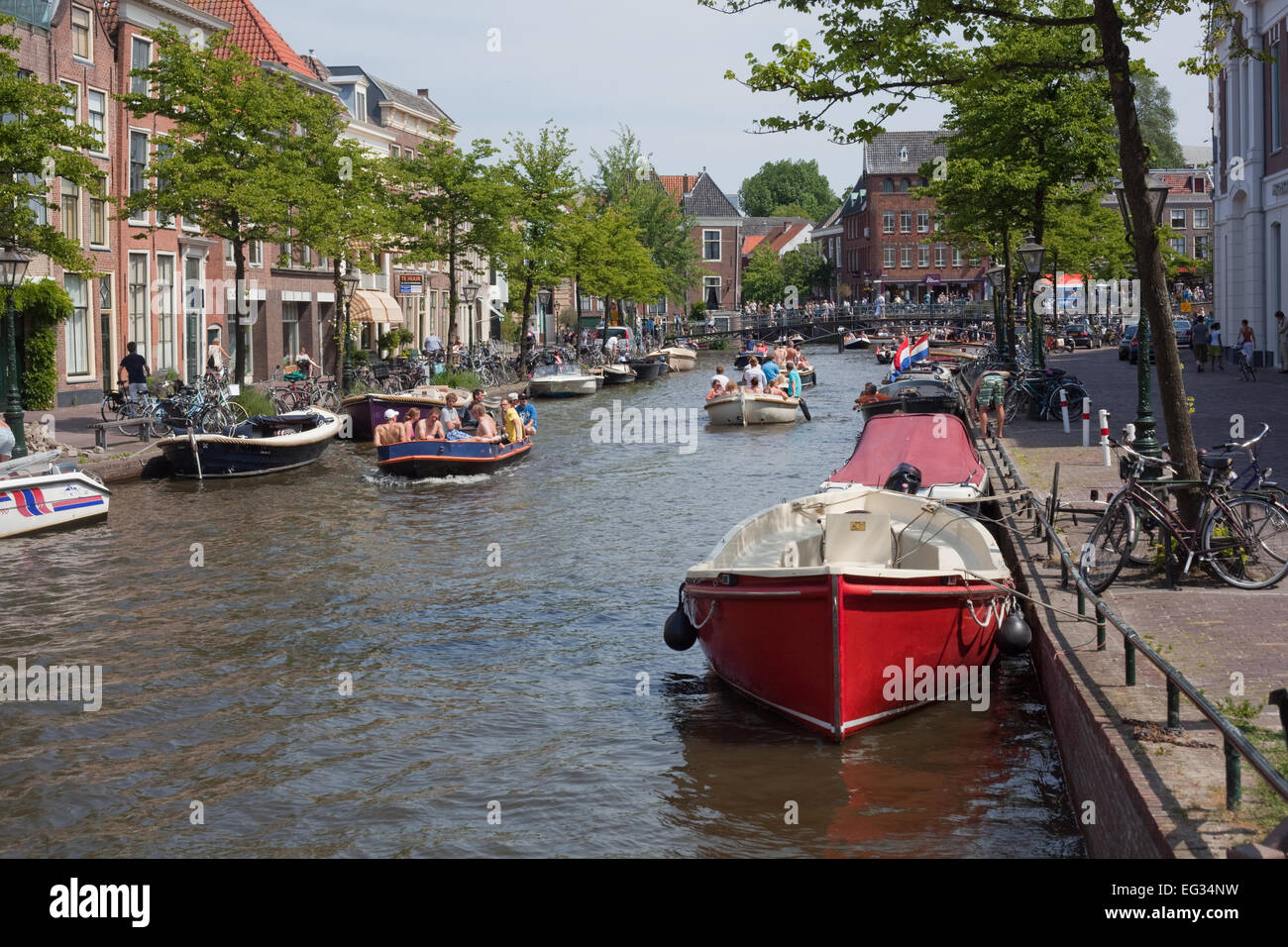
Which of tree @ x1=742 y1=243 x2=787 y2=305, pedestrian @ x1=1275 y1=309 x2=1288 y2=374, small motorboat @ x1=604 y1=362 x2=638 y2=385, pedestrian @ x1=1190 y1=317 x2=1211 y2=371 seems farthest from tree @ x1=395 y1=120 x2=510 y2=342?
tree @ x1=742 y1=243 x2=787 y2=305

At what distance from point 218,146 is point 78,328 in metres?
5.97

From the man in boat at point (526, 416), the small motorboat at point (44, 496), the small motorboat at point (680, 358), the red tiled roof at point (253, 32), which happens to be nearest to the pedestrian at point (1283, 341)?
the man in boat at point (526, 416)

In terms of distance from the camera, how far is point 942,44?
13656 millimetres

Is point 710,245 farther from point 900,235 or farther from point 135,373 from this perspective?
point 135,373

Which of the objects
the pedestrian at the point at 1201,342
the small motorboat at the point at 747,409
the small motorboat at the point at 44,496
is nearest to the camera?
the small motorboat at the point at 44,496

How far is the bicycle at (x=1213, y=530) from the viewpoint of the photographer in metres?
12.0

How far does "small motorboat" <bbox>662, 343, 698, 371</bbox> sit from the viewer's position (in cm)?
6894

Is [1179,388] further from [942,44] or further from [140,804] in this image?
[140,804]

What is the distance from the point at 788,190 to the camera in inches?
6772

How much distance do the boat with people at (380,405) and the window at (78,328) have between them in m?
6.28

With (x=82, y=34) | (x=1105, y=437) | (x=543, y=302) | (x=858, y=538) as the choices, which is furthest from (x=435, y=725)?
(x=543, y=302)

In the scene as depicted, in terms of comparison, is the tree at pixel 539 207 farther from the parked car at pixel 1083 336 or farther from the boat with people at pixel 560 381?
the parked car at pixel 1083 336
